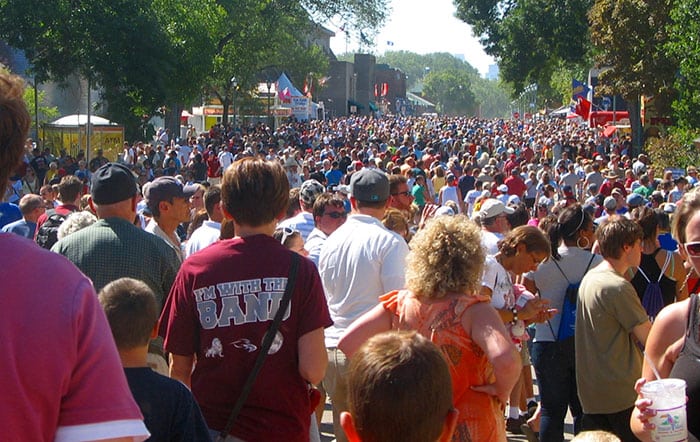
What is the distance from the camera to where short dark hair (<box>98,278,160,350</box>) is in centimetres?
308

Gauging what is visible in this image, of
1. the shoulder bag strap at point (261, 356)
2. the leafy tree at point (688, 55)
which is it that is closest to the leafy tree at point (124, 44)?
the leafy tree at point (688, 55)

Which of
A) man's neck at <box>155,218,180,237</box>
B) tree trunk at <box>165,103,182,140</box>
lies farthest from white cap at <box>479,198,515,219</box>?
tree trunk at <box>165,103,182,140</box>

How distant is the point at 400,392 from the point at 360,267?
2.67 metres

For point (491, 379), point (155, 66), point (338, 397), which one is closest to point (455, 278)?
point (491, 379)

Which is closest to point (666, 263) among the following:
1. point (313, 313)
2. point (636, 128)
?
point (313, 313)

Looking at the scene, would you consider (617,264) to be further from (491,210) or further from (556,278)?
(491,210)

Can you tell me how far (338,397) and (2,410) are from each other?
11.1 ft

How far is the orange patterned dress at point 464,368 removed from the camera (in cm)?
355

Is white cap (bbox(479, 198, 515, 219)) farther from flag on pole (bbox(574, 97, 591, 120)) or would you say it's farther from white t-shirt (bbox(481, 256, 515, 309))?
flag on pole (bbox(574, 97, 591, 120))

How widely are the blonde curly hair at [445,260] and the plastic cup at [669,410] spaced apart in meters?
1.03

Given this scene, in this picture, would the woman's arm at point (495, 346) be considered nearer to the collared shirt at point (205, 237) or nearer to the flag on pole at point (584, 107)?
the collared shirt at point (205, 237)

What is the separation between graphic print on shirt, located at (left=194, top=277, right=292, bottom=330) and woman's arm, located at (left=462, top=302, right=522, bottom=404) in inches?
29.1

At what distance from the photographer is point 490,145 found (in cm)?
3966

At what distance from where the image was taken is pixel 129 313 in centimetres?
310
